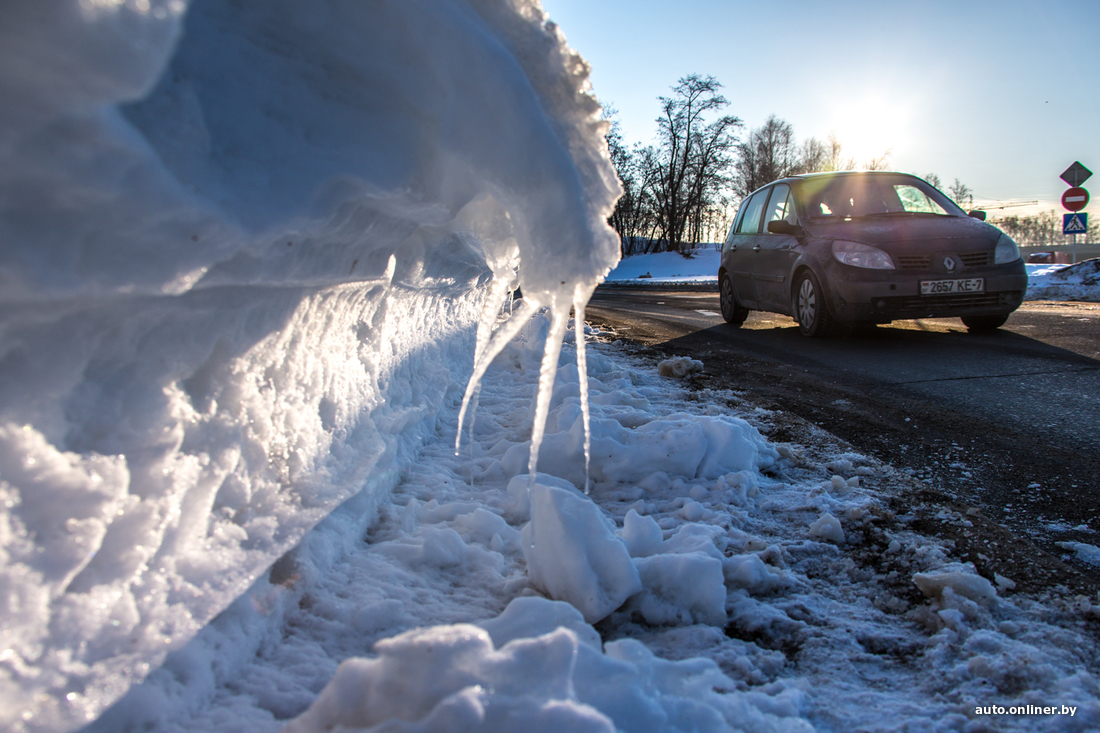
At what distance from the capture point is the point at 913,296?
193 inches

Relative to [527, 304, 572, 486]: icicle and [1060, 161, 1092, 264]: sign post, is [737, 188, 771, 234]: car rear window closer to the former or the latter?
[527, 304, 572, 486]: icicle

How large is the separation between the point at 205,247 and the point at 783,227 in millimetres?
5611

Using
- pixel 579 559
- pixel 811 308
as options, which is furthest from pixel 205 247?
pixel 811 308

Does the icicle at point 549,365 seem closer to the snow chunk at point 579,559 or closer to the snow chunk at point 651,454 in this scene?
the snow chunk at point 579,559

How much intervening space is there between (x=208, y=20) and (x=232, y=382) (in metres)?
0.57

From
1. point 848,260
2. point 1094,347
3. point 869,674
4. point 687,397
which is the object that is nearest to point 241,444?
point 869,674

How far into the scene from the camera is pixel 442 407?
2.78 metres

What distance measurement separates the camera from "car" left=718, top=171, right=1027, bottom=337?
4961mm

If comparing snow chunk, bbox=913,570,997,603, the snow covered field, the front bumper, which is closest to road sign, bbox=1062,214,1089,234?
the front bumper

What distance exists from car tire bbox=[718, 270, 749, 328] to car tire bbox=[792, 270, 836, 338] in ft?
4.00

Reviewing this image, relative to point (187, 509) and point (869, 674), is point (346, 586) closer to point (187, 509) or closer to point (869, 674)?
point (187, 509)

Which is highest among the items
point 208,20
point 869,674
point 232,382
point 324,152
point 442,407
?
point 208,20

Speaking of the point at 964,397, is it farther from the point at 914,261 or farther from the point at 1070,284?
the point at 1070,284

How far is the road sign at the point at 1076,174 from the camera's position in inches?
495
